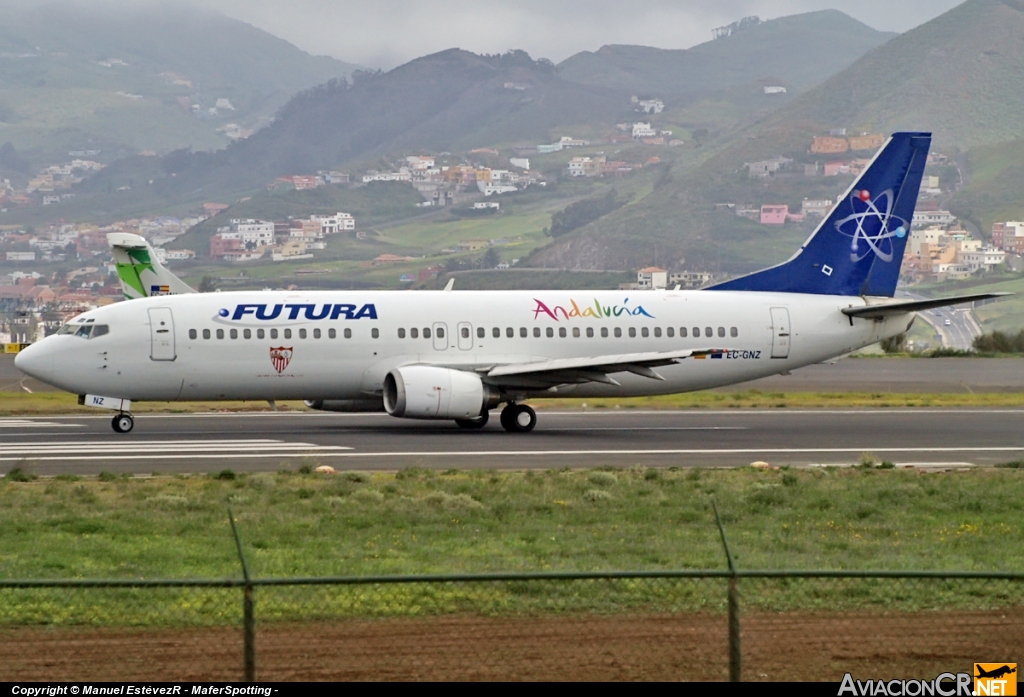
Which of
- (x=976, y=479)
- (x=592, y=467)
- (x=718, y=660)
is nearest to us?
(x=718, y=660)

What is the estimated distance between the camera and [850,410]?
41.7 m

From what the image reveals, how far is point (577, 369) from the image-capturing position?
107ft

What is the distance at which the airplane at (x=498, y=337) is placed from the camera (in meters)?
32.3

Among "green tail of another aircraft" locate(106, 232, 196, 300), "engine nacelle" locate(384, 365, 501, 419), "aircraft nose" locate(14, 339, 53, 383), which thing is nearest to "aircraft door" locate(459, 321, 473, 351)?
"engine nacelle" locate(384, 365, 501, 419)

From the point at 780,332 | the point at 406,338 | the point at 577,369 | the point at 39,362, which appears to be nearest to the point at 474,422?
the point at 406,338

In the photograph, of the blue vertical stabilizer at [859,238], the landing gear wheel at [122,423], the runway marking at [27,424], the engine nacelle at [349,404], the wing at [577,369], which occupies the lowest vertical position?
the runway marking at [27,424]

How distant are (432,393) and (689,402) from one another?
51.9ft

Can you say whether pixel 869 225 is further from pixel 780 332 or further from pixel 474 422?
pixel 474 422

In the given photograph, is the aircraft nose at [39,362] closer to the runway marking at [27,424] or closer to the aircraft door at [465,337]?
the runway marking at [27,424]

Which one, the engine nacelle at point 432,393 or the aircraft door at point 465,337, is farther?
the aircraft door at point 465,337

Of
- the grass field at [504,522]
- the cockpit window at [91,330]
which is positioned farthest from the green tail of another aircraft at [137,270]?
the grass field at [504,522]

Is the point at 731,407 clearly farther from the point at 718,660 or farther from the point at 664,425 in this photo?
the point at 718,660

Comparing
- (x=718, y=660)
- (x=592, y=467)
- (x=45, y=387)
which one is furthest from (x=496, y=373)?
(x=45, y=387)

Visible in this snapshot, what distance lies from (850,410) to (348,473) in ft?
72.4
